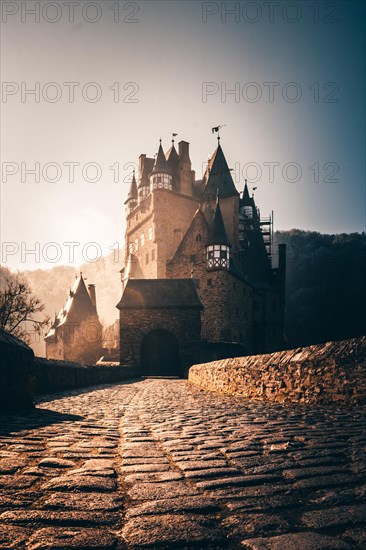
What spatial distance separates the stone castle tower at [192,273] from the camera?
84.5ft

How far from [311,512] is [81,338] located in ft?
145

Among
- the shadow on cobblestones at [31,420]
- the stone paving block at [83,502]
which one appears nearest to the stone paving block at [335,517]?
the stone paving block at [83,502]

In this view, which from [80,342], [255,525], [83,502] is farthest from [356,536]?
[80,342]

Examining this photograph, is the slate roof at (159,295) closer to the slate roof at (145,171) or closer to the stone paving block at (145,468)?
the stone paving block at (145,468)

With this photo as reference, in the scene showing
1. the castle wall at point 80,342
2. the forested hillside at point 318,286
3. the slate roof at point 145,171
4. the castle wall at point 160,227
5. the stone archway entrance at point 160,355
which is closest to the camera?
the stone archway entrance at point 160,355

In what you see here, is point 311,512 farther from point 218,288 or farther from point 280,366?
point 218,288

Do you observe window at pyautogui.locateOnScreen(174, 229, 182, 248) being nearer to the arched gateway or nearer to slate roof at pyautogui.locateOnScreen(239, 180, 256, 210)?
slate roof at pyautogui.locateOnScreen(239, 180, 256, 210)

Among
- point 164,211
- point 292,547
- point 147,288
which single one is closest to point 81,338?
point 164,211

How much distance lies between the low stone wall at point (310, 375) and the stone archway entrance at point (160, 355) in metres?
17.2

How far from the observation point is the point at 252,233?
164 ft

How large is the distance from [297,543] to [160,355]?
2465 cm

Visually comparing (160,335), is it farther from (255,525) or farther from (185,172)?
(185,172)

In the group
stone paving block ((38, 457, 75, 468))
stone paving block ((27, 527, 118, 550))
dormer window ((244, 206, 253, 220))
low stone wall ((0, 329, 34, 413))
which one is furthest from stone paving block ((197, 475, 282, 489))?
dormer window ((244, 206, 253, 220))

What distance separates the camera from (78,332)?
44.9 metres
